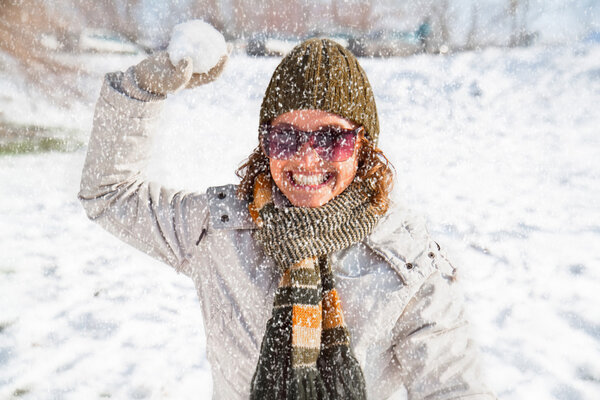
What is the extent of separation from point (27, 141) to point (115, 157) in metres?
5.16

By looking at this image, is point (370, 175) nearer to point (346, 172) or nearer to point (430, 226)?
point (346, 172)

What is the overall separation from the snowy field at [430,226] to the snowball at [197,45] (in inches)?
50.1

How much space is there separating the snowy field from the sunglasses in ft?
2.78

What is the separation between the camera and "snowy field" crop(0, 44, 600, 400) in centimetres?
246

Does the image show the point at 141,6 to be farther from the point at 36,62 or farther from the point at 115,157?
the point at 115,157

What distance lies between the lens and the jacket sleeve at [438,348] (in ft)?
4.38

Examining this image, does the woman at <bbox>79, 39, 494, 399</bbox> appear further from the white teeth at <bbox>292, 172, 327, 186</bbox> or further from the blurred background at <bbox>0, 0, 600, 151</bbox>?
the blurred background at <bbox>0, 0, 600, 151</bbox>

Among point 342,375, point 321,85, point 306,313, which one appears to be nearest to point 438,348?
point 342,375

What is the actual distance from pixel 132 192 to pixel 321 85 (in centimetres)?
67

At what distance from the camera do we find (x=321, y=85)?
1427mm

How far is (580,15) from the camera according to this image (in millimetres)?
8250

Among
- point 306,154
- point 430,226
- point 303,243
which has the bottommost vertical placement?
point 430,226

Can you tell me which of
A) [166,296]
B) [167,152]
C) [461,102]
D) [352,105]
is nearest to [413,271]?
[352,105]

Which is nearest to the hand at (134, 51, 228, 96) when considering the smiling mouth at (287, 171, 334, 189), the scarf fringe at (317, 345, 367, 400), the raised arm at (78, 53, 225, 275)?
the raised arm at (78, 53, 225, 275)
